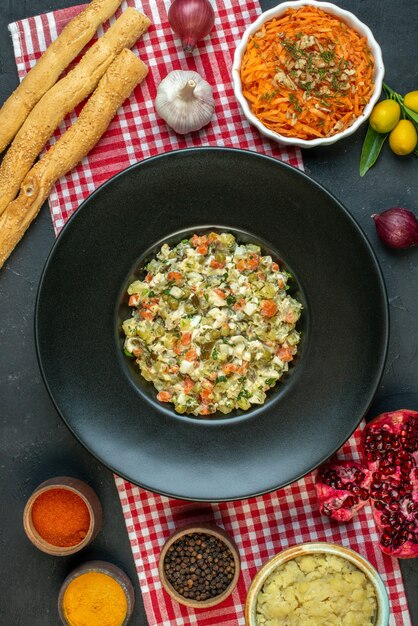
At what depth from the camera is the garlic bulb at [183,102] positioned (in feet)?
10.4

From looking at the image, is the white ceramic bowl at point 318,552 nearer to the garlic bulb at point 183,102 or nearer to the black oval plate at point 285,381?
the black oval plate at point 285,381

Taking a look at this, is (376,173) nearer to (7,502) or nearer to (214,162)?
(214,162)

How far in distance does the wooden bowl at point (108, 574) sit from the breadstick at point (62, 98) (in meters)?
1.78

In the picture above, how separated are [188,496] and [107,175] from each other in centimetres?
160

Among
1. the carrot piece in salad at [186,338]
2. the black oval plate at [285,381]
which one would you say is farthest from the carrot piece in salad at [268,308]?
the carrot piece in salad at [186,338]

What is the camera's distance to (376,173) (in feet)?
11.2

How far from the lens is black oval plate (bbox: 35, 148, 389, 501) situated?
2973mm

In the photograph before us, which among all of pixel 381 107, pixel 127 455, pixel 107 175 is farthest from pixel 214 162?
pixel 127 455

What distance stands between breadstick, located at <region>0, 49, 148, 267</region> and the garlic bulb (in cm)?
18

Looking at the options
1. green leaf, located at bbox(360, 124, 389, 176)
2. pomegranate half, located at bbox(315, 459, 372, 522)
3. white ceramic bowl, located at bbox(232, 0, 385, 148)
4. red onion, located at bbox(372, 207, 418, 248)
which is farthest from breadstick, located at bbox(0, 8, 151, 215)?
pomegranate half, located at bbox(315, 459, 372, 522)

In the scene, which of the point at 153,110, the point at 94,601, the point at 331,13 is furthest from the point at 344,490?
the point at 331,13

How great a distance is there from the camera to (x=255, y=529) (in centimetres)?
342

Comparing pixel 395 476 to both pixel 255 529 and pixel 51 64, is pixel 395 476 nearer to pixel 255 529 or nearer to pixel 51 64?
pixel 255 529

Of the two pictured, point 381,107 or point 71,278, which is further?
point 381,107
